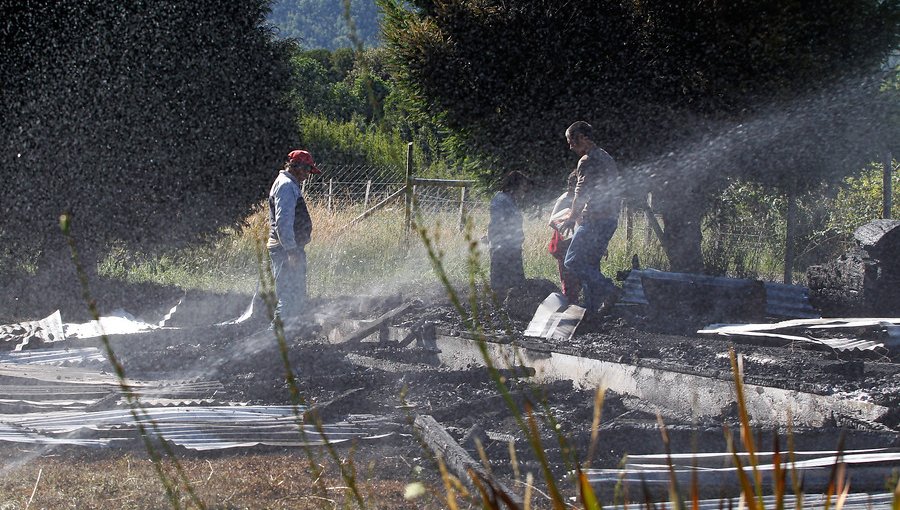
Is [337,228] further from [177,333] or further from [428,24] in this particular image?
[177,333]

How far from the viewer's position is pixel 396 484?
476 cm

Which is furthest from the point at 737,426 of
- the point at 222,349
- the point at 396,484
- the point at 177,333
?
the point at 177,333

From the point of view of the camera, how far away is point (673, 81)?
11453mm

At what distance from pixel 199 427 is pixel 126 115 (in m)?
6.93

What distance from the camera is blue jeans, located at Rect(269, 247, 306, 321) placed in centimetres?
950

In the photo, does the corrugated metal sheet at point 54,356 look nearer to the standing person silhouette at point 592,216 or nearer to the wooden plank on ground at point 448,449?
the wooden plank on ground at point 448,449

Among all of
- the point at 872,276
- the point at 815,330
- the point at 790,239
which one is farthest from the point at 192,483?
the point at 790,239

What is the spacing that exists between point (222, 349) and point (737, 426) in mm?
5208

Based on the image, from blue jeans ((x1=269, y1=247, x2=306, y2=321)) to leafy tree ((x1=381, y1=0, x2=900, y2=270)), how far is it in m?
3.93

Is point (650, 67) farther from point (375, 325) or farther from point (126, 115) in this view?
point (126, 115)

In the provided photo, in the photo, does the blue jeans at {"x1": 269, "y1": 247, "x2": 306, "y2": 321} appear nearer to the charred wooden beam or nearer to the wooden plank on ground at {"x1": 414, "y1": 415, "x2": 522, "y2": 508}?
the wooden plank on ground at {"x1": 414, "y1": 415, "x2": 522, "y2": 508}

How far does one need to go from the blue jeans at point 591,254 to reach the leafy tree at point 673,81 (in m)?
3.05

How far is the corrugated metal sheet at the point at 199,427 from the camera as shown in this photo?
562 cm

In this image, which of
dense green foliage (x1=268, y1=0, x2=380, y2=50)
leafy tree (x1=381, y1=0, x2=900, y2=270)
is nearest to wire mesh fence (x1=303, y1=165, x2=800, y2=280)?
leafy tree (x1=381, y1=0, x2=900, y2=270)
